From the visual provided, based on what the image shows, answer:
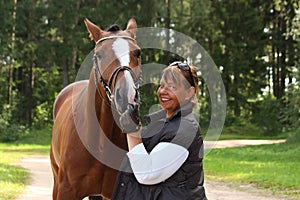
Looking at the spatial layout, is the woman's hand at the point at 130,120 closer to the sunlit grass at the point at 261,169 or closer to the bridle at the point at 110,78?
the bridle at the point at 110,78

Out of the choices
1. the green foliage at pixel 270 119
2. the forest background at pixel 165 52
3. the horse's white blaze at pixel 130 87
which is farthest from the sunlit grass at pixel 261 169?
the green foliage at pixel 270 119

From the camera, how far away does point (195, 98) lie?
309 cm

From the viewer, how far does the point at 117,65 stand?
3.86m

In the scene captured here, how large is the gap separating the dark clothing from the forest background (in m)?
23.0

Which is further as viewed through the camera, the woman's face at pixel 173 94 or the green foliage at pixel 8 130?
the green foliage at pixel 8 130

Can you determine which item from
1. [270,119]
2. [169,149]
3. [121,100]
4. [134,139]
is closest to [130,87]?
[121,100]

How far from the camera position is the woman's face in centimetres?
301

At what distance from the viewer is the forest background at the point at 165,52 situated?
31219 mm

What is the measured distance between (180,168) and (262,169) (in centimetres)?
1126

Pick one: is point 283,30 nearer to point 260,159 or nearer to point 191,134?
point 260,159

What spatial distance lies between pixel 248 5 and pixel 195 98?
116 feet

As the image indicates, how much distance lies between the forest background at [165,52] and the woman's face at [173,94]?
75.5 ft

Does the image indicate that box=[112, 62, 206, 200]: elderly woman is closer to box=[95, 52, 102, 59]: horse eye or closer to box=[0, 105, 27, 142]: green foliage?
box=[95, 52, 102, 59]: horse eye

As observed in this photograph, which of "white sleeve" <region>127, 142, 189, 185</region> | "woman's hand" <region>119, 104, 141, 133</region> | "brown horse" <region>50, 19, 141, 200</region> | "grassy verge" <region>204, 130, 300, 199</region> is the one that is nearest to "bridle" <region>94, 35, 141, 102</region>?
"brown horse" <region>50, 19, 141, 200</region>
